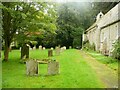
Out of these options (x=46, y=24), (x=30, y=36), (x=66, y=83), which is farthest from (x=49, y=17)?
(x=66, y=83)

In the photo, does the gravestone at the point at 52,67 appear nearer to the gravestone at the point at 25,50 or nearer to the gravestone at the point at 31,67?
the gravestone at the point at 31,67

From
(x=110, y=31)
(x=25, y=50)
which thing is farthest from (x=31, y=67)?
(x=110, y=31)

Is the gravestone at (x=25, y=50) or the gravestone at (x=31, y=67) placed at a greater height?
the gravestone at (x=25, y=50)

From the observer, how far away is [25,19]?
20.3 metres

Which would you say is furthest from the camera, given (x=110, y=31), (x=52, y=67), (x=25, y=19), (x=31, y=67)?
(x=110, y=31)

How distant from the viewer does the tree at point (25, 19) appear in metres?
20.1

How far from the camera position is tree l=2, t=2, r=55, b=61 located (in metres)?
20.1

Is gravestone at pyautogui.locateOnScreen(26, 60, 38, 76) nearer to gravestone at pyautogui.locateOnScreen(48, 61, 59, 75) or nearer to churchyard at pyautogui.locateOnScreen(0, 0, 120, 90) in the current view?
churchyard at pyautogui.locateOnScreen(0, 0, 120, 90)

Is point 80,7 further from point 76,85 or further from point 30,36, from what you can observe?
point 76,85

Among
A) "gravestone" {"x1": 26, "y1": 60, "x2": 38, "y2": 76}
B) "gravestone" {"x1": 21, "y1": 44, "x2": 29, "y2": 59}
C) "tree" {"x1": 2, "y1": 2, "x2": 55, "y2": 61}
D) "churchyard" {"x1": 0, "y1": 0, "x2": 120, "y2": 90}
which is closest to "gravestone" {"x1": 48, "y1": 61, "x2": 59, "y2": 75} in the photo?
"churchyard" {"x1": 0, "y1": 0, "x2": 120, "y2": 90}

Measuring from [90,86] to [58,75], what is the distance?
10.2ft

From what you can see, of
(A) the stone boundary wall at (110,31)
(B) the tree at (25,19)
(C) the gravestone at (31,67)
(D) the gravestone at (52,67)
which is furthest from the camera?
(A) the stone boundary wall at (110,31)

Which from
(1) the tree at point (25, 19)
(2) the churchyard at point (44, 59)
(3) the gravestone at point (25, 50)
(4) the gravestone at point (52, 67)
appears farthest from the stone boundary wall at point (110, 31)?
(4) the gravestone at point (52, 67)

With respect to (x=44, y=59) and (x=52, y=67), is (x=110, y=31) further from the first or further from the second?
(x=52, y=67)
